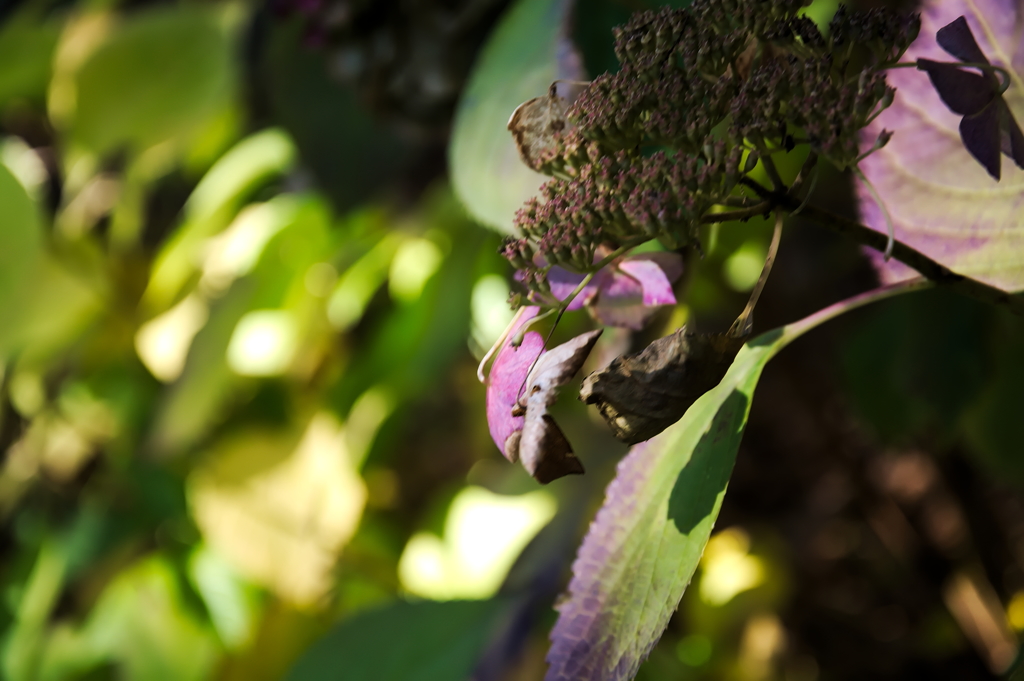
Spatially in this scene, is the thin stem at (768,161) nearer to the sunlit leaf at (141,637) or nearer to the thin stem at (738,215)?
the thin stem at (738,215)

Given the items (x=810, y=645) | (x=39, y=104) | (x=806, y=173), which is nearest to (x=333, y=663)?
(x=806, y=173)

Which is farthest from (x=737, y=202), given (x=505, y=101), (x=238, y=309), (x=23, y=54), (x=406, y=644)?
(x=23, y=54)

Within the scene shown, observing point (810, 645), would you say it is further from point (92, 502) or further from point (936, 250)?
point (92, 502)

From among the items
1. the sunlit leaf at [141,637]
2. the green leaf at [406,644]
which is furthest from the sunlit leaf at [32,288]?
the green leaf at [406,644]

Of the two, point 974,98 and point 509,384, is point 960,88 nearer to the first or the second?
point 974,98

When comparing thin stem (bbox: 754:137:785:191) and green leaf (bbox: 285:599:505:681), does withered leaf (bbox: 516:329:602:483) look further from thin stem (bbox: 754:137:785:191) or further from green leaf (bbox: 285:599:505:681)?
green leaf (bbox: 285:599:505:681)

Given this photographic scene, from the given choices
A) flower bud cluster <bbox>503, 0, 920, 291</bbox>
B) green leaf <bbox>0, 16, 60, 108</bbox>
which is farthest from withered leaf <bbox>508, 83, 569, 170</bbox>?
green leaf <bbox>0, 16, 60, 108</bbox>
